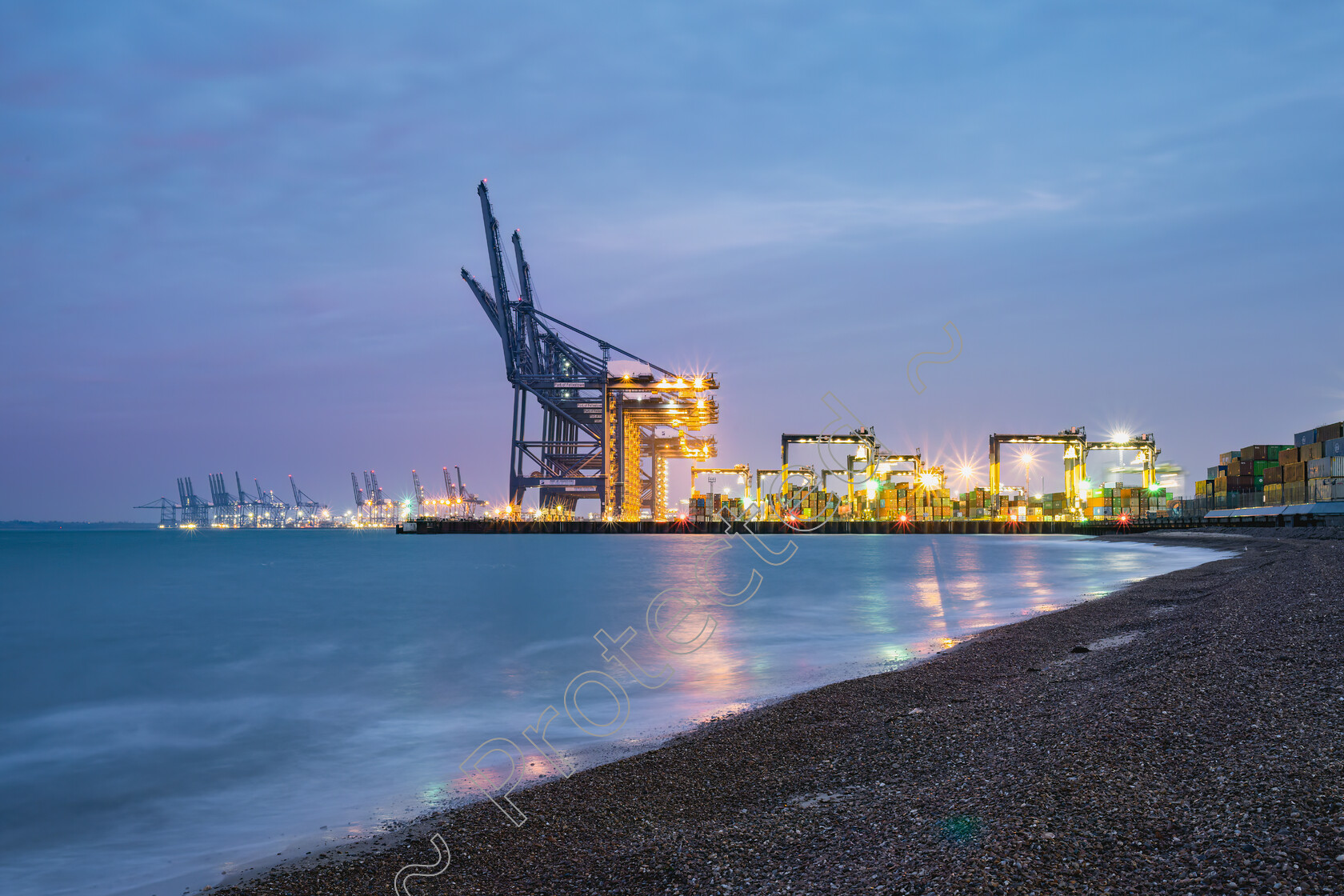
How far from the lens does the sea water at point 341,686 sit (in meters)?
7.36

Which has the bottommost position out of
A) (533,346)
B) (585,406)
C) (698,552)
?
(698,552)

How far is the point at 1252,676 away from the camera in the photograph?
6.93 meters

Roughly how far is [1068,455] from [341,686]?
123111 millimetres

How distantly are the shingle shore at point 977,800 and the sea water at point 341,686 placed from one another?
1.03 metres

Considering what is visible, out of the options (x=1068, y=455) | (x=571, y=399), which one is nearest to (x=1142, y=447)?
(x=1068, y=455)

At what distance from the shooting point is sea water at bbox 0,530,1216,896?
7.36m

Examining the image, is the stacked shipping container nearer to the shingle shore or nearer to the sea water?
the sea water

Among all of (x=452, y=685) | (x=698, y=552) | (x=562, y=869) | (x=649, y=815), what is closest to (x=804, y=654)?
(x=452, y=685)

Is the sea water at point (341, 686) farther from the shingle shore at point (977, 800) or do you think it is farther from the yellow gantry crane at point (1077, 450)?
the yellow gantry crane at point (1077, 450)

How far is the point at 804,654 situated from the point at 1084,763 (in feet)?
34.7

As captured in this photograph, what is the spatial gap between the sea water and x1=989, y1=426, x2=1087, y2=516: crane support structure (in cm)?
8350

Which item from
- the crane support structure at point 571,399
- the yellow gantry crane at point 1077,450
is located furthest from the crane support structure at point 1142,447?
the crane support structure at point 571,399

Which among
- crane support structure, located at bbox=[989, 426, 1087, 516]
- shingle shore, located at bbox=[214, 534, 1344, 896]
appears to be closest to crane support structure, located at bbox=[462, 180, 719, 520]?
crane support structure, located at bbox=[989, 426, 1087, 516]

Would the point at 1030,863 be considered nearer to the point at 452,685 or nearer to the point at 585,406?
the point at 452,685
